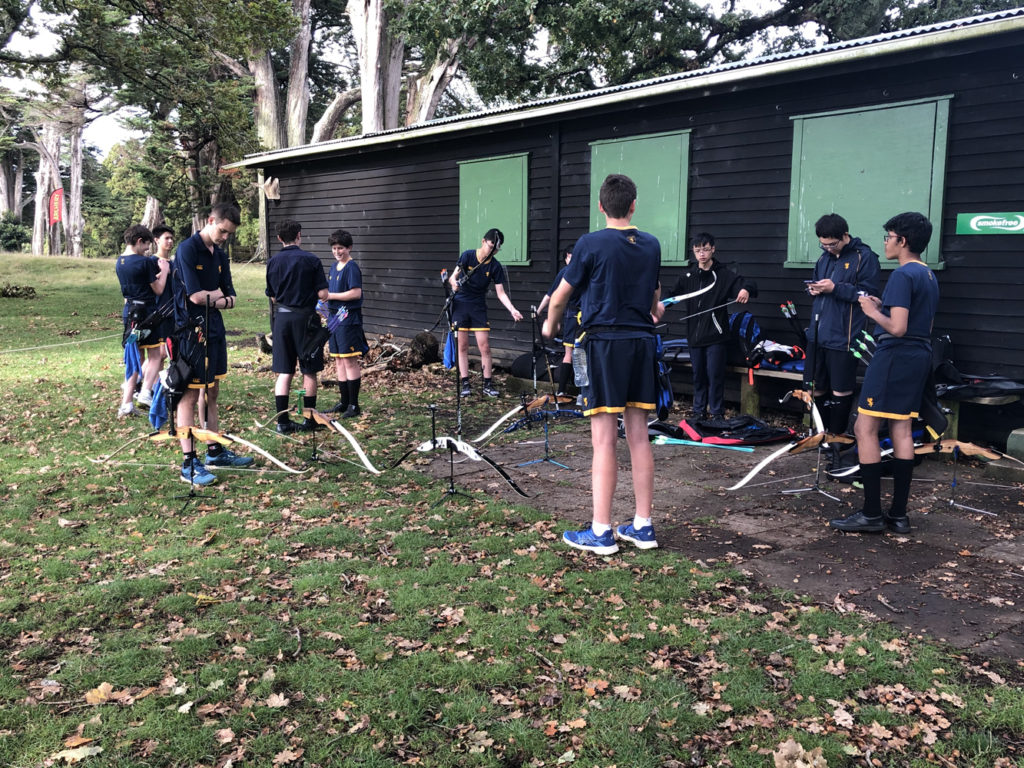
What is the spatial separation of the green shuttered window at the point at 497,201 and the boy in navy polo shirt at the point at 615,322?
7.44 m

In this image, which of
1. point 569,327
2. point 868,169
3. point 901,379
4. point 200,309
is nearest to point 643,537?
point 901,379

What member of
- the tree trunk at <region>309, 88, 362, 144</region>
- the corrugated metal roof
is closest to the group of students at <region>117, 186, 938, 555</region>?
the corrugated metal roof

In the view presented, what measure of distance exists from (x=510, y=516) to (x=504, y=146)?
26.8ft

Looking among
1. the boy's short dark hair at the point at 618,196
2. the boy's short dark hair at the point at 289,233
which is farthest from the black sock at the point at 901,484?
the boy's short dark hair at the point at 289,233

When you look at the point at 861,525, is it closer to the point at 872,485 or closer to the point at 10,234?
the point at 872,485

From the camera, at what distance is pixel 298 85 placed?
28.9 metres

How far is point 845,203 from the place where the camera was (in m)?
8.53

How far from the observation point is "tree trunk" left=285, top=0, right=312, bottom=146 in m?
28.5

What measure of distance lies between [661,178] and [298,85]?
73.6 feet

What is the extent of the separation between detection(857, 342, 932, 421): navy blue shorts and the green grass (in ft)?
4.98

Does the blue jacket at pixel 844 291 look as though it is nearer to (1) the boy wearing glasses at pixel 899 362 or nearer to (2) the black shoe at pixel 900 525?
(1) the boy wearing glasses at pixel 899 362

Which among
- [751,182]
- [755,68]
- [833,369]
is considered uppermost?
[755,68]

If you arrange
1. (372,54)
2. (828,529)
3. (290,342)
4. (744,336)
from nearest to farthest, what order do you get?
(828,529), (290,342), (744,336), (372,54)

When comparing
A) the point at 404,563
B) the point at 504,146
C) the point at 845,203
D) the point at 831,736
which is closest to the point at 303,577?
the point at 404,563
